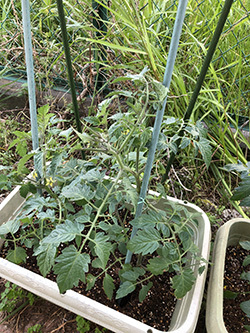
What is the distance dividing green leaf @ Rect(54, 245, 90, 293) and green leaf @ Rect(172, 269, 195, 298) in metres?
0.22

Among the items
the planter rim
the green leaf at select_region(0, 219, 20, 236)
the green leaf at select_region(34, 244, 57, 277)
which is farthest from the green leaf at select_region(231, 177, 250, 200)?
the green leaf at select_region(0, 219, 20, 236)

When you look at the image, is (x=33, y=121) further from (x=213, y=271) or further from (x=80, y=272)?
(x=213, y=271)

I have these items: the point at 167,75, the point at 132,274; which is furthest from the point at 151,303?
the point at 167,75

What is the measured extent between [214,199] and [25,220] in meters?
0.88

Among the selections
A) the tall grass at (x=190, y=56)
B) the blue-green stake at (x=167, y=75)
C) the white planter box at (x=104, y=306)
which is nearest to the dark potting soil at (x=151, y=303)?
the white planter box at (x=104, y=306)

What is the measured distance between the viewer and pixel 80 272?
585 millimetres

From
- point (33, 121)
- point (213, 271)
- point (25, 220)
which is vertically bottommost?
point (213, 271)

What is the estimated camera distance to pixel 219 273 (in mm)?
843

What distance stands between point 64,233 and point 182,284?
29 centimetres

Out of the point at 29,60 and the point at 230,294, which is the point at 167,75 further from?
the point at 230,294

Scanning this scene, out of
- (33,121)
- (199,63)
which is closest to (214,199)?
(199,63)

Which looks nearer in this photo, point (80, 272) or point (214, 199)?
point (80, 272)

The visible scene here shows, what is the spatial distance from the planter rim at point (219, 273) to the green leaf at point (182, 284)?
0.15 m

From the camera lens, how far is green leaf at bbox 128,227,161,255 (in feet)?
2.18
